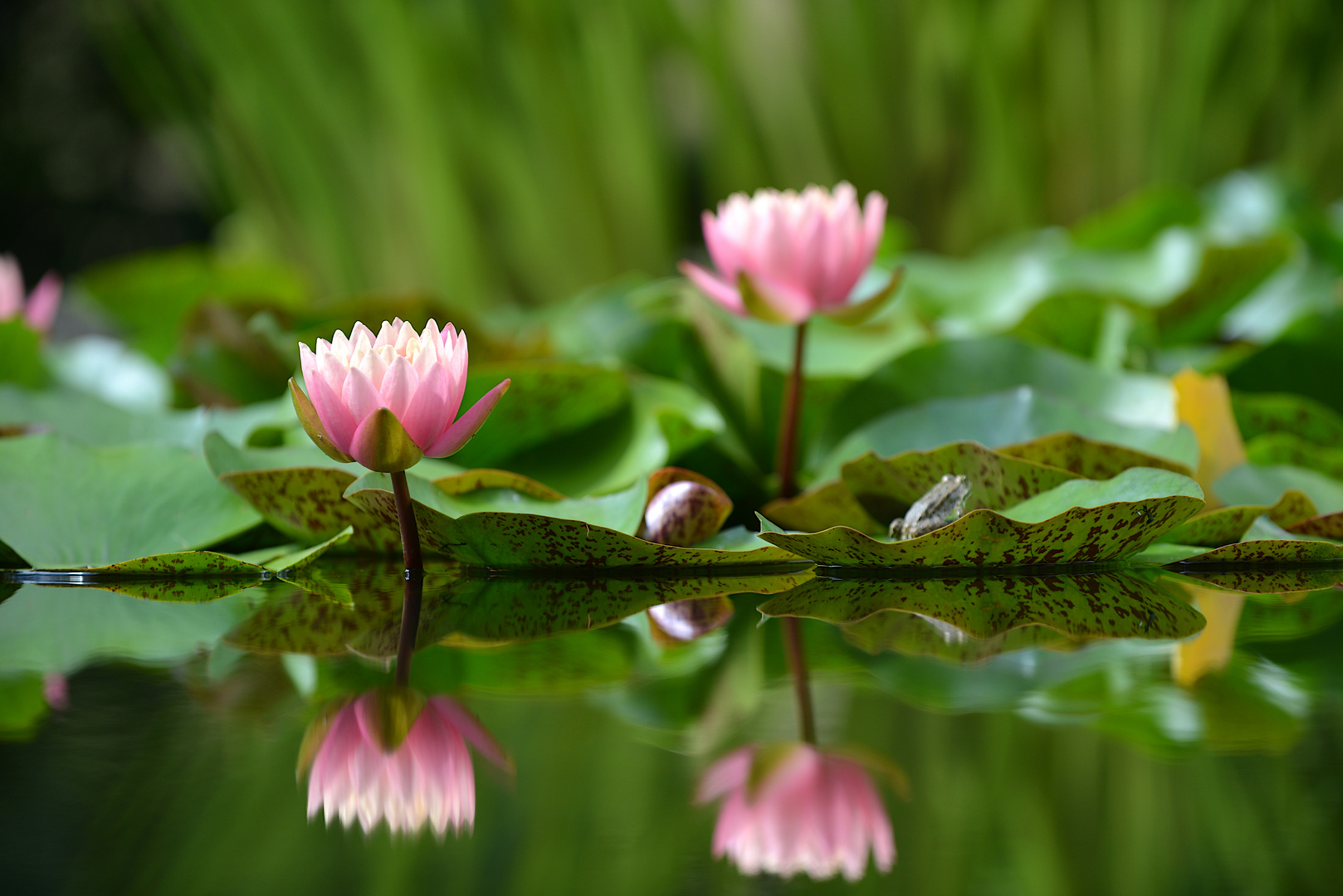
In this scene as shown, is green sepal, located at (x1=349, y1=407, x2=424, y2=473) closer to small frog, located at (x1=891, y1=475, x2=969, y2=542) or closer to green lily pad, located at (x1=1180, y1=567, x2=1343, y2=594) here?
small frog, located at (x1=891, y1=475, x2=969, y2=542)

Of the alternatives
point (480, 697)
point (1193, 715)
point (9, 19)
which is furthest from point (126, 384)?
point (9, 19)

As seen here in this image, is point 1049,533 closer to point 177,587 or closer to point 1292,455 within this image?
point 1292,455

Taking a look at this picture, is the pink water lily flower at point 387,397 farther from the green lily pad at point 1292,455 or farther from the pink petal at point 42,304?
the pink petal at point 42,304

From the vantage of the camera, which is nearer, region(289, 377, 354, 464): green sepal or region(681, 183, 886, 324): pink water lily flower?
region(289, 377, 354, 464): green sepal

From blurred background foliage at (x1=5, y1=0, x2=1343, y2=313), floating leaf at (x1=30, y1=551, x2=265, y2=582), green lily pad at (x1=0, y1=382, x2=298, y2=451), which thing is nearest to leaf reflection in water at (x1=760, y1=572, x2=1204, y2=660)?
floating leaf at (x1=30, y1=551, x2=265, y2=582)

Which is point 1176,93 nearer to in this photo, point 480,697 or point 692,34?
point 692,34

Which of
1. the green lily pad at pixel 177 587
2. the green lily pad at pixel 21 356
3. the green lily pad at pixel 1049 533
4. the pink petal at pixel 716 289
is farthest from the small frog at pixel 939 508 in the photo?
the green lily pad at pixel 21 356
